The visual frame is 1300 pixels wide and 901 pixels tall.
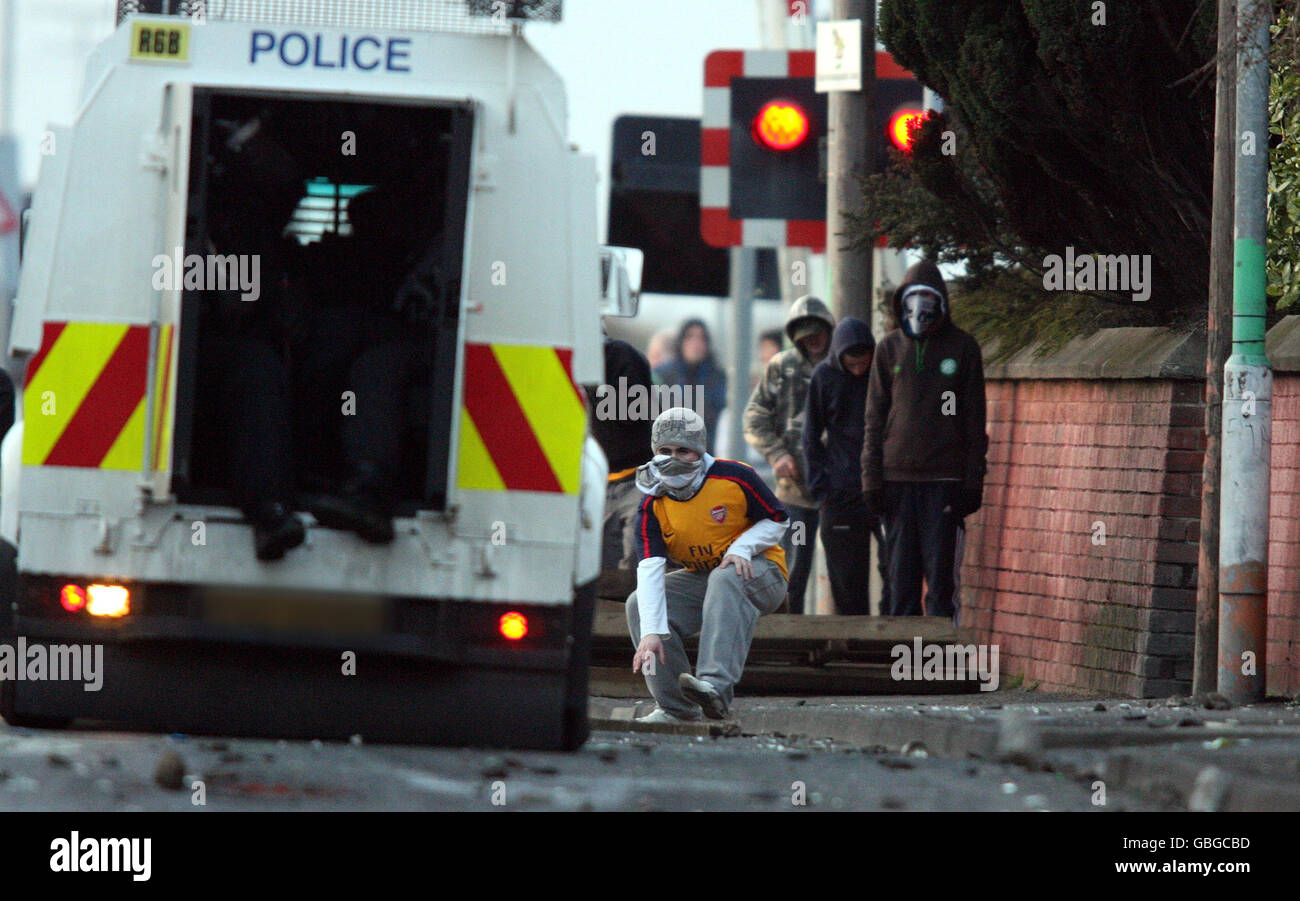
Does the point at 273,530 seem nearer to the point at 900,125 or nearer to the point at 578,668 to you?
the point at 578,668

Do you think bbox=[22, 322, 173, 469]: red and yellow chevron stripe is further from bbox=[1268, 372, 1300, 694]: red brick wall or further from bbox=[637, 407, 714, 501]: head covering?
bbox=[1268, 372, 1300, 694]: red brick wall

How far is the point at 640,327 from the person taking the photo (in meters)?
92.6

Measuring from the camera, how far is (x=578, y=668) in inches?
320

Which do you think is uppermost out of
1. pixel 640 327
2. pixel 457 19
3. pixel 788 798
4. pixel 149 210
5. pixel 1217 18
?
pixel 640 327

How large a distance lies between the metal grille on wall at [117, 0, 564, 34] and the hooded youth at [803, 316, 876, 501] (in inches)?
226

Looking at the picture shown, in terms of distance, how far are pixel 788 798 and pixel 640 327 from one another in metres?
85.6

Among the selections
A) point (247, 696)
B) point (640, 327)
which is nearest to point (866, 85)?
point (247, 696)

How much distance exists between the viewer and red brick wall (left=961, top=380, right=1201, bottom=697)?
11375 mm

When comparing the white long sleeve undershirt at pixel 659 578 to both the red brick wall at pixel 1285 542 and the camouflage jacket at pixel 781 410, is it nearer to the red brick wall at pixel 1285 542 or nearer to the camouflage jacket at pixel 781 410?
the red brick wall at pixel 1285 542

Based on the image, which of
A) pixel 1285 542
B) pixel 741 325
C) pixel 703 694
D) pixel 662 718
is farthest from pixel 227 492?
pixel 741 325

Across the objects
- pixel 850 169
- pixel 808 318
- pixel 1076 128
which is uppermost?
pixel 850 169

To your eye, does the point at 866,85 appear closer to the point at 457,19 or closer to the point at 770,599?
the point at 770,599

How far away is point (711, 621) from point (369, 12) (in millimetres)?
3265

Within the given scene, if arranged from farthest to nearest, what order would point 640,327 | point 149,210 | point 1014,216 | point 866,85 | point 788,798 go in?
point 640,327, point 866,85, point 1014,216, point 149,210, point 788,798
